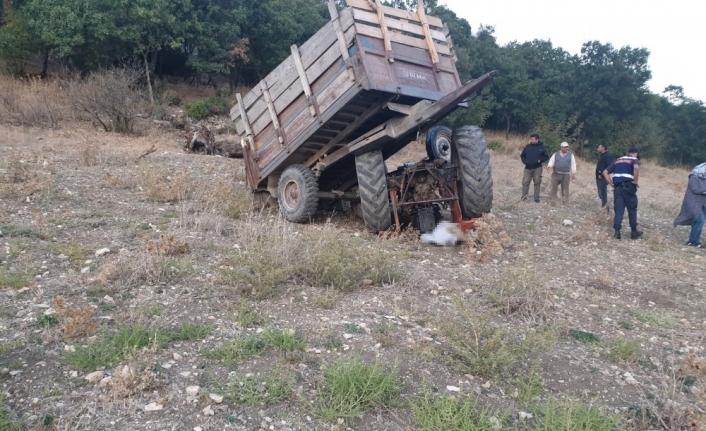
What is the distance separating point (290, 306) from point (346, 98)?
3.17 metres

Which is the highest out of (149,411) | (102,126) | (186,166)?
(102,126)

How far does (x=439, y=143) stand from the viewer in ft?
Result: 24.1

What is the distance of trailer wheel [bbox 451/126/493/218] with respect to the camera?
7.07 metres

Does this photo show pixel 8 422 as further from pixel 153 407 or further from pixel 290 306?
pixel 290 306

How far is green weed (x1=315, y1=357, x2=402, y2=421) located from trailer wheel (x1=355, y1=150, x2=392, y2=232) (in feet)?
12.4

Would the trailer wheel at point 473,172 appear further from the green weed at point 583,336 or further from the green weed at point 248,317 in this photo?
the green weed at point 248,317

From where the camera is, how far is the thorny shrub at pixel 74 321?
146 inches

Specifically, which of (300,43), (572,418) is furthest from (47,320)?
(300,43)

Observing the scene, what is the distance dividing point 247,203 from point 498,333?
→ 5.46 m

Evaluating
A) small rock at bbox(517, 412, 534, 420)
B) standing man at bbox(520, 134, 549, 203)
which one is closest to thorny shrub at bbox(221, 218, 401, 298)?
small rock at bbox(517, 412, 534, 420)

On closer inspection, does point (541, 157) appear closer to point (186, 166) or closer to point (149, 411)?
point (186, 166)

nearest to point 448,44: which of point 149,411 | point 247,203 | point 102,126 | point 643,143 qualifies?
point 247,203

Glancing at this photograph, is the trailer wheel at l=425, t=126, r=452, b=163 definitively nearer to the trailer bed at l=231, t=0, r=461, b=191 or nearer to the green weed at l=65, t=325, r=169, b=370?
the trailer bed at l=231, t=0, r=461, b=191

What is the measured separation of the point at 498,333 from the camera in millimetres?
3680
